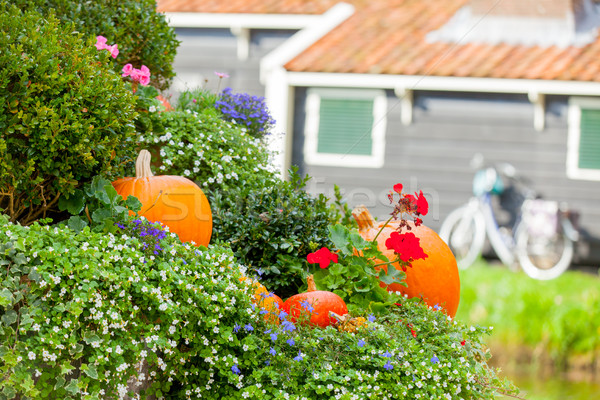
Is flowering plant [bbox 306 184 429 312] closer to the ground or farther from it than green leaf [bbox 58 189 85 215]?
closer to the ground

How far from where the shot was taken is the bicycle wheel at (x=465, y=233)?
9906 mm

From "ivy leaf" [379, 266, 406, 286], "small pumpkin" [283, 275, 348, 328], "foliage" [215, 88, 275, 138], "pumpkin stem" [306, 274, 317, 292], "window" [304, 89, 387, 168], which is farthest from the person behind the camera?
"window" [304, 89, 387, 168]

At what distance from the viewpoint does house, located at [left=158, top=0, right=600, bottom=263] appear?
9805 mm

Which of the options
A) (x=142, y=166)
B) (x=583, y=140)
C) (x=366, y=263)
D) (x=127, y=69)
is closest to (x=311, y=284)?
(x=366, y=263)

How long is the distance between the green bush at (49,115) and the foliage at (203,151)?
29.2 inches

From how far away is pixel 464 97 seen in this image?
1016cm

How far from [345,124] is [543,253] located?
345cm

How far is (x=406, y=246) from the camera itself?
3430mm

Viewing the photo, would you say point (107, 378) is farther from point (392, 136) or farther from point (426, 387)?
point (392, 136)

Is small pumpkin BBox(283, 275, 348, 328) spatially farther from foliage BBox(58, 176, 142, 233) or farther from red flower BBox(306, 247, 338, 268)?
foliage BBox(58, 176, 142, 233)

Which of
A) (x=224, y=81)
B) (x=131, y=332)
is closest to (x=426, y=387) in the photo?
(x=131, y=332)

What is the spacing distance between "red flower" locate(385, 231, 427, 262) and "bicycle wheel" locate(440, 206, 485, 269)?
21.6 ft

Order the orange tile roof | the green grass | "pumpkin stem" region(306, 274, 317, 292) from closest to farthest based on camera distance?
"pumpkin stem" region(306, 274, 317, 292) → the green grass → the orange tile roof

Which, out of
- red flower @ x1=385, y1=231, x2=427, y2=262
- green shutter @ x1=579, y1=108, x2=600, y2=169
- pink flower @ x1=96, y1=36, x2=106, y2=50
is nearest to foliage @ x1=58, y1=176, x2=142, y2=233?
pink flower @ x1=96, y1=36, x2=106, y2=50
